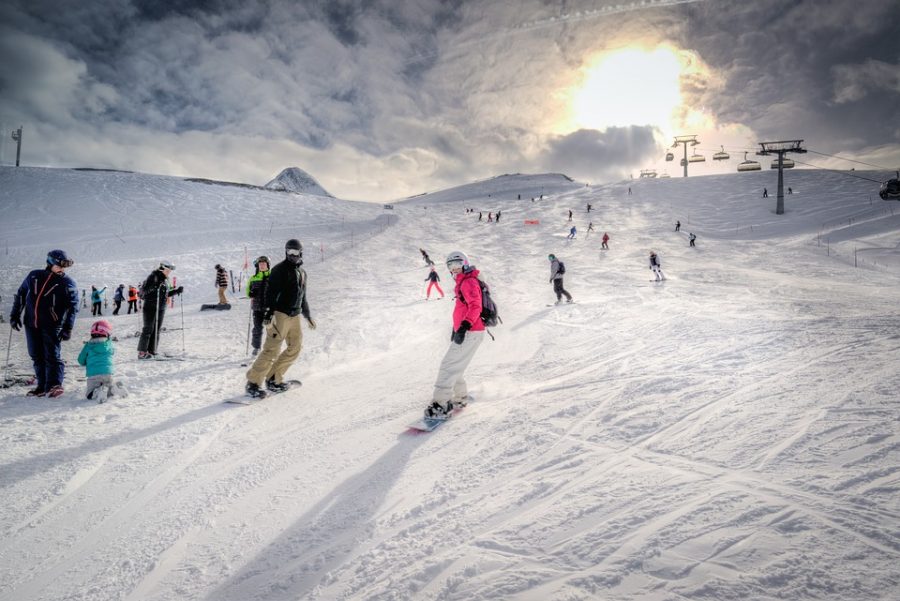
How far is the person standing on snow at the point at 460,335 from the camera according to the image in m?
4.58

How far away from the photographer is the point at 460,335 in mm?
4555

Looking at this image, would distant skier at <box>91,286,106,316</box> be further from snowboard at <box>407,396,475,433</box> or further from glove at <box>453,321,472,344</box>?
glove at <box>453,321,472,344</box>

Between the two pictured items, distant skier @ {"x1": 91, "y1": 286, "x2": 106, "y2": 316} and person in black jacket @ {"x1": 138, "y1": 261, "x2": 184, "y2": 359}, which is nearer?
person in black jacket @ {"x1": 138, "y1": 261, "x2": 184, "y2": 359}

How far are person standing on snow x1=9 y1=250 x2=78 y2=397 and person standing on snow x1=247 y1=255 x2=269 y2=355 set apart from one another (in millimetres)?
2525

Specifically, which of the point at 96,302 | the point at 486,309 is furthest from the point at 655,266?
the point at 96,302

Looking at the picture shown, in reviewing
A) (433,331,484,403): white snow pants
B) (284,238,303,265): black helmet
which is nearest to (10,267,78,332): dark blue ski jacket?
(284,238,303,265): black helmet

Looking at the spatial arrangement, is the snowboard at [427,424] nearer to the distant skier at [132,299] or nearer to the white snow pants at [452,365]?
the white snow pants at [452,365]

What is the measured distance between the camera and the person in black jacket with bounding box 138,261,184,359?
25.1ft

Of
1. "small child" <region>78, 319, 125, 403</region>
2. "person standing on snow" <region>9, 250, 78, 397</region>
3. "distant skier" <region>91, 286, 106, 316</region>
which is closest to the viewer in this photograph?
"small child" <region>78, 319, 125, 403</region>

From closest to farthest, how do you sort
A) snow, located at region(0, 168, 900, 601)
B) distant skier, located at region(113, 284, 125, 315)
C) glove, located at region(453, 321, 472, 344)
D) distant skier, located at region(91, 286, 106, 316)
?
snow, located at region(0, 168, 900, 601) → glove, located at region(453, 321, 472, 344) → distant skier, located at region(91, 286, 106, 316) → distant skier, located at region(113, 284, 125, 315)

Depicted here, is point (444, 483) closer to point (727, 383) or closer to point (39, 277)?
point (727, 383)

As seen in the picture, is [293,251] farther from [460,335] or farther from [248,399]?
[460,335]

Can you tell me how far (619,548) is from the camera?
2.29 metres

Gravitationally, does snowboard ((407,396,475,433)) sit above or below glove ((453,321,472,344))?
below
